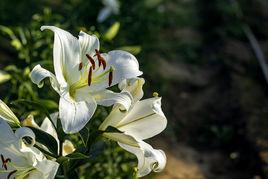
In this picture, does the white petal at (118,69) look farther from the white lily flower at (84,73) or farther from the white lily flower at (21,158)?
the white lily flower at (21,158)

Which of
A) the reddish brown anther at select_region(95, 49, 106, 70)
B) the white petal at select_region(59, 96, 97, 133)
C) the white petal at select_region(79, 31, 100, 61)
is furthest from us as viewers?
the white petal at select_region(79, 31, 100, 61)

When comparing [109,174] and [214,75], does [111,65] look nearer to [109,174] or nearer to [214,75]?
[109,174]

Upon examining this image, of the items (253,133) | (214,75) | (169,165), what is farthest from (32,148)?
(214,75)

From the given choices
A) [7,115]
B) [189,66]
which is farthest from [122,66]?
[189,66]

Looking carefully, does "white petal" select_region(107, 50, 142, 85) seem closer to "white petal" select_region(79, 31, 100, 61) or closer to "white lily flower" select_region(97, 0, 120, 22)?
"white petal" select_region(79, 31, 100, 61)

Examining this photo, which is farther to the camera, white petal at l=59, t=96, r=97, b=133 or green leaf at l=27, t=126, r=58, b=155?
green leaf at l=27, t=126, r=58, b=155

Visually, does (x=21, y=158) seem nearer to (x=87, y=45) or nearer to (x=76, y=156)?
(x=76, y=156)

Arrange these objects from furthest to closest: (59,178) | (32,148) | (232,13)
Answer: (232,13) → (59,178) → (32,148)

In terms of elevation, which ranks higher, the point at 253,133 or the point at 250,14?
the point at 253,133

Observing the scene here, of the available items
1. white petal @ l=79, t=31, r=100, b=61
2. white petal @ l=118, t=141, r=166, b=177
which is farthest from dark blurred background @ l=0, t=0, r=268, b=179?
white petal @ l=118, t=141, r=166, b=177
